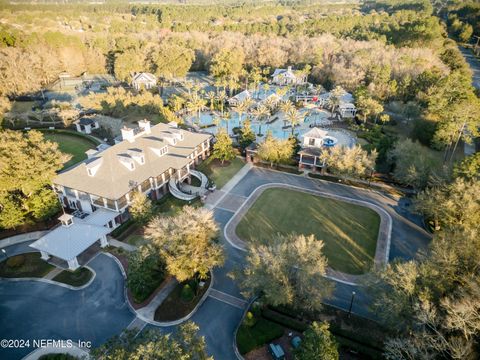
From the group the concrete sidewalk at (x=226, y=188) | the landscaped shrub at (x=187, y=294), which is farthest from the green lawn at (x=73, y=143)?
the landscaped shrub at (x=187, y=294)

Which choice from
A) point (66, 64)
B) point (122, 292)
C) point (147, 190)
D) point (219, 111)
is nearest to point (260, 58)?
point (219, 111)

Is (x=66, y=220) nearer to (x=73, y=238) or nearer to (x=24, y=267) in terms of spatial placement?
(x=73, y=238)

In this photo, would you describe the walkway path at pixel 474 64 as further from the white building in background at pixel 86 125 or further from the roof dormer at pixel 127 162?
the white building in background at pixel 86 125

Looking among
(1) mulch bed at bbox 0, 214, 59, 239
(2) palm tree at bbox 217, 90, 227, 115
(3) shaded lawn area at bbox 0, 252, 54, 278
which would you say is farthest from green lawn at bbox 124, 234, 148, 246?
(2) palm tree at bbox 217, 90, 227, 115

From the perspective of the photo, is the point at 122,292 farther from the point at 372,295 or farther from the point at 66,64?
the point at 66,64

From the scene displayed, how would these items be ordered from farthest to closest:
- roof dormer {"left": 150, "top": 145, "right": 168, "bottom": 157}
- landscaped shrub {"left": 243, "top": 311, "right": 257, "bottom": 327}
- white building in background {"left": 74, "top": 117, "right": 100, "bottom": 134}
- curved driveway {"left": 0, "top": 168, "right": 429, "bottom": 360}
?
white building in background {"left": 74, "top": 117, "right": 100, "bottom": 134}, roof dormer {"left": 150, "top": 145, "right": 168, "bottom": 157}, curved driveway {"left": 0, "top": 168, "right": 429, "bottom": 360}, landscaped shrub {"left": 243, "top": 311, "right": 257, "bottom": 327}

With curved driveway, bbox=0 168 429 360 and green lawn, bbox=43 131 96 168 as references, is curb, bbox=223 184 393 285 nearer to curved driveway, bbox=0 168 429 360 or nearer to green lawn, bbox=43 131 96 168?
curved driveway, bbox=0 168 429 360
